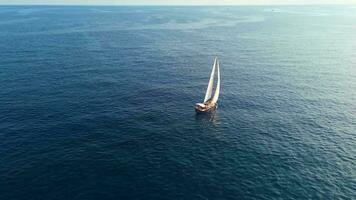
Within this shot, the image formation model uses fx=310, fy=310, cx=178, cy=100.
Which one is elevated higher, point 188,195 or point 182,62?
point 182,62

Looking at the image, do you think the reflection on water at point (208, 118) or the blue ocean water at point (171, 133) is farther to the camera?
the reflection on water at point (208, 118)

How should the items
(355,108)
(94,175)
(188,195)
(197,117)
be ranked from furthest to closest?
(355,108), (197,117), (94,175), (188,195)

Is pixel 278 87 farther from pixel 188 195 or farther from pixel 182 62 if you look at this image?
pixel 188 195

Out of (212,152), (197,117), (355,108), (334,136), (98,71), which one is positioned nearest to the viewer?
(212,152)

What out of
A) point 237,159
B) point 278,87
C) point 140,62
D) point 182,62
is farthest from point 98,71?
point 237,159

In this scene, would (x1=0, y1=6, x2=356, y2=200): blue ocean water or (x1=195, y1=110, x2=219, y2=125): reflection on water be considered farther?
(x1=195, y1=110, x2=219, y2=125): reflection on water

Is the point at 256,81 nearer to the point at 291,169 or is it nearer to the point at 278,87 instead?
the point at 278,87

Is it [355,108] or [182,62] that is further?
[182,62]

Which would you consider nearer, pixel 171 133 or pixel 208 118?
pixel 171 133

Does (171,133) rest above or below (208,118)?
below
